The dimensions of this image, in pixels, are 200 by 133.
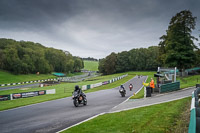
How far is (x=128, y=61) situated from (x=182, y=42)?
71.0 m

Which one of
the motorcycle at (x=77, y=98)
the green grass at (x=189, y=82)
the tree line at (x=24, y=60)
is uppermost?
the tree line at (x=24, y=60)

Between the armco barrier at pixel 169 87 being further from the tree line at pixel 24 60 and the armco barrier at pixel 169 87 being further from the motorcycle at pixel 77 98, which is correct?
the tree line at pixel 24 60

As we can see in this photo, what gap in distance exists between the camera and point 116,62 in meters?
108

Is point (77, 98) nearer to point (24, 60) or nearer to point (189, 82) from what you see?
point (189, 82)

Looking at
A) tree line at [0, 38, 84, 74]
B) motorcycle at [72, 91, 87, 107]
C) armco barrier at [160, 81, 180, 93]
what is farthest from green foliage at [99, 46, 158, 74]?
motorcycle at [72, 91, 87, 107]

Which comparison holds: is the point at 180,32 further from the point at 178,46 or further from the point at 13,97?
the point at 13,97

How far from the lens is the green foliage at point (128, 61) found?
333 ft

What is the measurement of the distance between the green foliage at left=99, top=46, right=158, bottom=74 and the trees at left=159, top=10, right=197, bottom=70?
62.7 metres

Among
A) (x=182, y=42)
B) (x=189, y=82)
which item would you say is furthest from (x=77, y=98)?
(x=182, y=42)

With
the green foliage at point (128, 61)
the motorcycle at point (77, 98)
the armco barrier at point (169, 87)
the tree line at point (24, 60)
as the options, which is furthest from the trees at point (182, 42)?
the tree line at point (24, 60)

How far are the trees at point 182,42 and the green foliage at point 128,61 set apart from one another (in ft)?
206

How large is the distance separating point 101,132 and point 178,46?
3526cm

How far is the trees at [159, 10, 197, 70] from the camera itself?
35.9 meters

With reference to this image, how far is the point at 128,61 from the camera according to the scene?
355 ft
